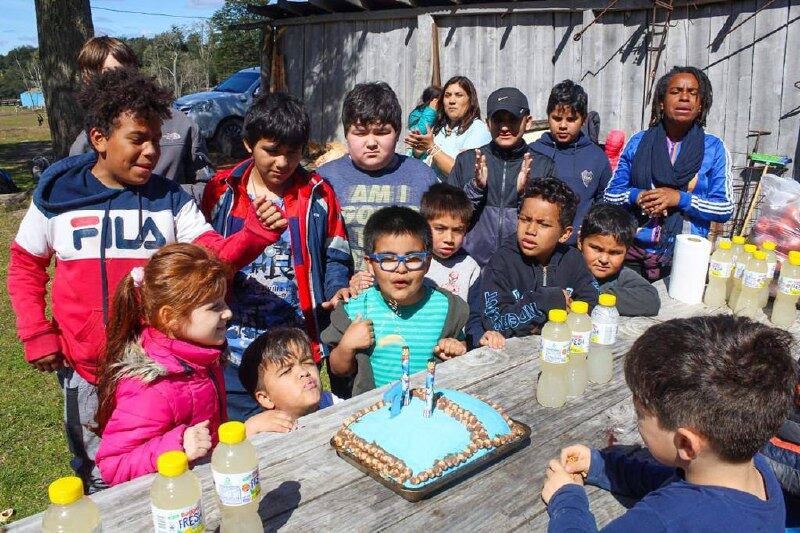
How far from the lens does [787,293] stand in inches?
127

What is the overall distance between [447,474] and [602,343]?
1.06 metres

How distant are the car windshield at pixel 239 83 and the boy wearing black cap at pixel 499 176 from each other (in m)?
12.6

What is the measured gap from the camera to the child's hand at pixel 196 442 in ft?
6.24

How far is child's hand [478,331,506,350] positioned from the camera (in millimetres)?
2836

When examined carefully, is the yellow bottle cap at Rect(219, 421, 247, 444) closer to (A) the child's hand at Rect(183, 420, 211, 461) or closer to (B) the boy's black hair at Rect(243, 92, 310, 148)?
(A) the child's hand at Rect(183, 420, 211, 461)

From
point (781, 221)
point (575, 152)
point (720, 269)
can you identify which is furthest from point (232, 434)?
point (781, 221)

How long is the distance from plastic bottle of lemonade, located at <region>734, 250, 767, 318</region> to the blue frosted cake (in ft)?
6.12

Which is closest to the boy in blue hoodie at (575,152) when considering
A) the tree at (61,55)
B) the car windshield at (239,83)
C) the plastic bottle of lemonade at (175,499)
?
the plastic bottle of lemonade at (175,499)

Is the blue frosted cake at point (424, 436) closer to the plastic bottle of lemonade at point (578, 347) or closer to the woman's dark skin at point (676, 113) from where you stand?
the plastic bottle of lemonade at point (578, 347)

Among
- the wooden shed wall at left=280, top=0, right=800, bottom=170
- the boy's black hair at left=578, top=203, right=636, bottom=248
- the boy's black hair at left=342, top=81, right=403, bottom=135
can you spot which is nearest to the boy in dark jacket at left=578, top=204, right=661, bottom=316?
the boy's black hair at left=578, top=203, right=636, bottom=248

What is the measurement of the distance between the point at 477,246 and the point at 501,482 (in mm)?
2000

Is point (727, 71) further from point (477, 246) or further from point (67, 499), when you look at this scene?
point (67, 499)

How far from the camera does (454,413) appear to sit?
82.4 inches

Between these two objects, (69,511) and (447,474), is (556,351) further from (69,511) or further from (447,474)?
(69,511)
